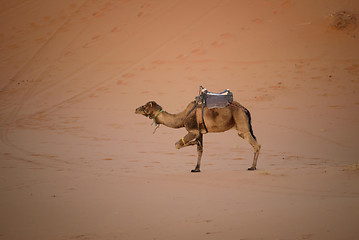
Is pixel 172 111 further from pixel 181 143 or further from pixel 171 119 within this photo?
pixel 181 143

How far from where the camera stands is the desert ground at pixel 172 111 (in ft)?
24.5

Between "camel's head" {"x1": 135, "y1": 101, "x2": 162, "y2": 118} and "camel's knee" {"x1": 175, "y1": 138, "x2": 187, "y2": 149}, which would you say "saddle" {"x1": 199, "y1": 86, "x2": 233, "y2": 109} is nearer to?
"camel's knee" {"x1": 175, "y1": 138, "x2": 187, "y2": 149}

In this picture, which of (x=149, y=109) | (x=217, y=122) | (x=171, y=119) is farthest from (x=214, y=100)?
(x=149, y=109)

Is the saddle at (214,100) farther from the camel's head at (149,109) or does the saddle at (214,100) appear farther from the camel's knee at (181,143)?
the camel's head at (149,109)

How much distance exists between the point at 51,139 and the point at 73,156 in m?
3.15

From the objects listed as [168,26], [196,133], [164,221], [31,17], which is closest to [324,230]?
[164,221]

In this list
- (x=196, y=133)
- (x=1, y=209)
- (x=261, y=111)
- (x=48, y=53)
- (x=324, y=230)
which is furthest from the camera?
(x=48, y=53)

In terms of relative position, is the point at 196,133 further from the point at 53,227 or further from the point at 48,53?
the point at 48,53

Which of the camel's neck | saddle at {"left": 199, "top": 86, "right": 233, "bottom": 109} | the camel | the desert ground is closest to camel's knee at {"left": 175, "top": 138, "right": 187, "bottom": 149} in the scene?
the camel

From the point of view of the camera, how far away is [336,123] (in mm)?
17172

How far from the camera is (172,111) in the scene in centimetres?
1991

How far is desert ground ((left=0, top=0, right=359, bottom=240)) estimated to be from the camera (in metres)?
7.46

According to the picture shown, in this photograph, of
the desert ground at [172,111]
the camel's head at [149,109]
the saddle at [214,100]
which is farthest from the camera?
the camel's head at [149,109]

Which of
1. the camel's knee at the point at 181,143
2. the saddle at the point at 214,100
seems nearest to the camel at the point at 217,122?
the camel's knee at the point at 181,143
